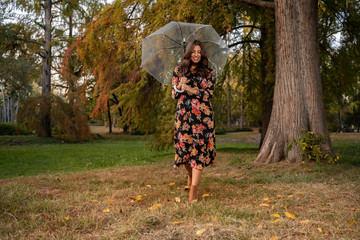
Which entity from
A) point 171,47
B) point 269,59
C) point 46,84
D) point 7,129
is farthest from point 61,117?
point 171,47

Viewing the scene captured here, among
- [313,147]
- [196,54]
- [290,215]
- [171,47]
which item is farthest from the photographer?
[313,147]

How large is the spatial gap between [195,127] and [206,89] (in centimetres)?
52

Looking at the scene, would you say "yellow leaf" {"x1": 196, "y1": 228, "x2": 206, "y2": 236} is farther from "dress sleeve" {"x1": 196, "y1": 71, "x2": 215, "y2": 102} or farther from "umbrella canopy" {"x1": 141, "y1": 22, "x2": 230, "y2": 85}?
"umbrella canopy" {"x1": 141, "y1": 22, "x2": 230, "y2": 85}

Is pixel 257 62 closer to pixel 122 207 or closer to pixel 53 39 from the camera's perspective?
pixel 122 207

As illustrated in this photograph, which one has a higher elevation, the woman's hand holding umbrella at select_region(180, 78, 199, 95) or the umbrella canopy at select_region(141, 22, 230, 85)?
the umbrella canopy at select_region(141, 22, 230, 85)

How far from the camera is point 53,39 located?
1955 cm

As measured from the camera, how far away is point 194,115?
3934 millimetres

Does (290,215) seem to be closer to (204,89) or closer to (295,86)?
(204,89)

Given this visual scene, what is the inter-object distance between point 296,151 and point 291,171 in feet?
2.28

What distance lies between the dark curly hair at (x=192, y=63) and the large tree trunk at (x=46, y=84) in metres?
16.7

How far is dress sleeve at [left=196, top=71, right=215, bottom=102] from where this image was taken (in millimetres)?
3951

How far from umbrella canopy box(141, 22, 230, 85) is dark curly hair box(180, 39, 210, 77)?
1.60 ft

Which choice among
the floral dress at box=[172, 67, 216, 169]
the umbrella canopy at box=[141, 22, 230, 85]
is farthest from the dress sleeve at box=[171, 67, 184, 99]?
the umbrella canopy at box=[141, 22, 230, 85]

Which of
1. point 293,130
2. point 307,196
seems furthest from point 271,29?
point 307,196
